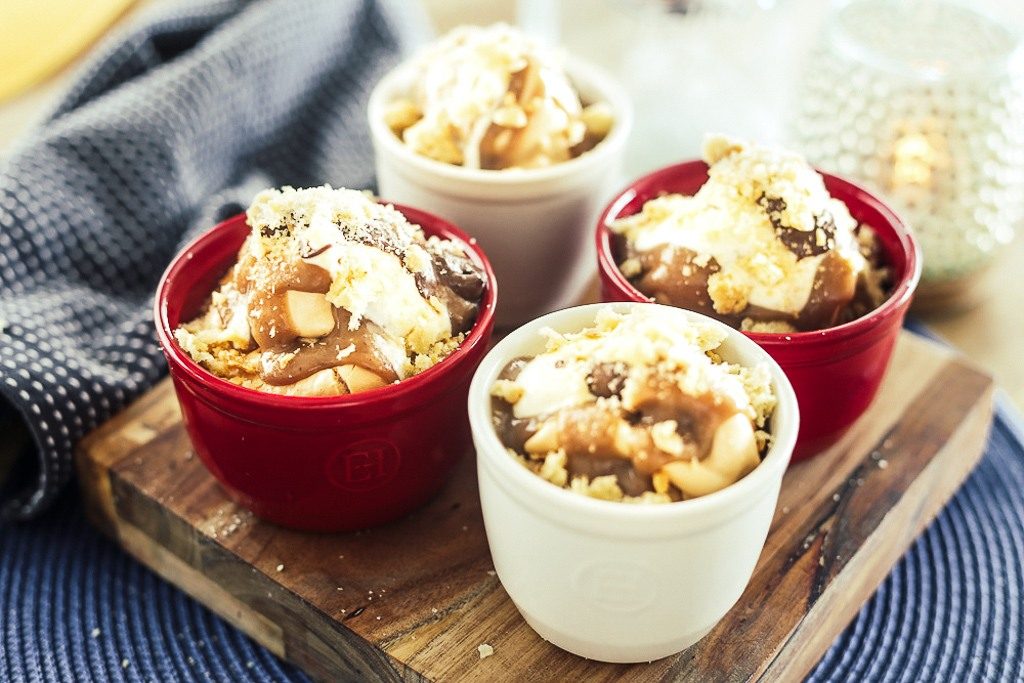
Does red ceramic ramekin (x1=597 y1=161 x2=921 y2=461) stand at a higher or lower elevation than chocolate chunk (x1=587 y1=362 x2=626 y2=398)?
lower

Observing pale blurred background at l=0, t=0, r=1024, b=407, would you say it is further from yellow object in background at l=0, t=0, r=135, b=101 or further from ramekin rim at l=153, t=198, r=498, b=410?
ramekin rim at l=153, t=198, r=498, b=410

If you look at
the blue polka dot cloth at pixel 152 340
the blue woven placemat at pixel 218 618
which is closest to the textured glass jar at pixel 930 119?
the blue polka dot cloth at pixel 152 340

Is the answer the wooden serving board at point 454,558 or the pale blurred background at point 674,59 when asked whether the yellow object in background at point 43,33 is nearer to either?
the pale blurred background at point 674,59

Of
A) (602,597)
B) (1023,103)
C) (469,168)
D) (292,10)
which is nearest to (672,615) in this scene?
(602,597)

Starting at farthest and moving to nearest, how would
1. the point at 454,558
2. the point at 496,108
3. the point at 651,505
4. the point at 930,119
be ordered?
the point at 930,119 < the point at 496,108 < the point at 454,558 < the point at 651,505

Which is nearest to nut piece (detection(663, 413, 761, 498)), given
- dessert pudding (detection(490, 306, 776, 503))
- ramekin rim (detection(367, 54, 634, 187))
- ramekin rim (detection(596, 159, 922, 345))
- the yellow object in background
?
dessert pudding (detection(490, 306, 776, 503))

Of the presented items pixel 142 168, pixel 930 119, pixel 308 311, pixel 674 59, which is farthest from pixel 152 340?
pixel 674 59

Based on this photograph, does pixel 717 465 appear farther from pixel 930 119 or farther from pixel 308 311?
pixel 930 119
